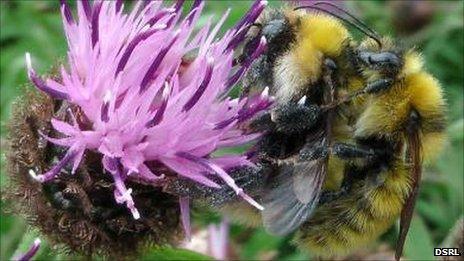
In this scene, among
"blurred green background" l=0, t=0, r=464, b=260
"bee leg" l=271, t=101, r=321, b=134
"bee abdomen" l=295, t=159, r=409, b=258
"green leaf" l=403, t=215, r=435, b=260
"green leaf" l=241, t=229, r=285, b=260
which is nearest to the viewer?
"bee leg" l=271, t=101, r=321, b=134

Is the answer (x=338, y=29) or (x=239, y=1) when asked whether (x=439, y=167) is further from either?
(x=338, y=29)

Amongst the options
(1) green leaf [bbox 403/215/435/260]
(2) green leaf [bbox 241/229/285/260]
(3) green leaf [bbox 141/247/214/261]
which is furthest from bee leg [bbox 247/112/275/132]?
(2) green leaf [bbox 241/229/285/260]

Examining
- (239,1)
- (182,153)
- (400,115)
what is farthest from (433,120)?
(239,1)

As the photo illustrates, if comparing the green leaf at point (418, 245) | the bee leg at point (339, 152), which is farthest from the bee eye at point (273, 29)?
the green leaf at point (418, 245)

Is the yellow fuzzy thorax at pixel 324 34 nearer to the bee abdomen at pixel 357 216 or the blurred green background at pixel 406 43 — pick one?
the bee abdomen at pixel 357 216

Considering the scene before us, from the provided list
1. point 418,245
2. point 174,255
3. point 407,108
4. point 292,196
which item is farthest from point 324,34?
point 418,245

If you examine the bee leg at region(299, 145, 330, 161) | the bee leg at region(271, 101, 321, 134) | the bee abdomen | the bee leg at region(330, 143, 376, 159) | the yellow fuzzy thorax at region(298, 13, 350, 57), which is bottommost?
the bee abdomen

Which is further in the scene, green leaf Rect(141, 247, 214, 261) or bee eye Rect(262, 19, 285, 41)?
green leaf Rect(141, 247, 214, 261)

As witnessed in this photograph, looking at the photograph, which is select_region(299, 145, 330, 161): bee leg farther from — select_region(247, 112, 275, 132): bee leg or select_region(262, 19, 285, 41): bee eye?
select_region(262, 19, 285, 41): bee eye
